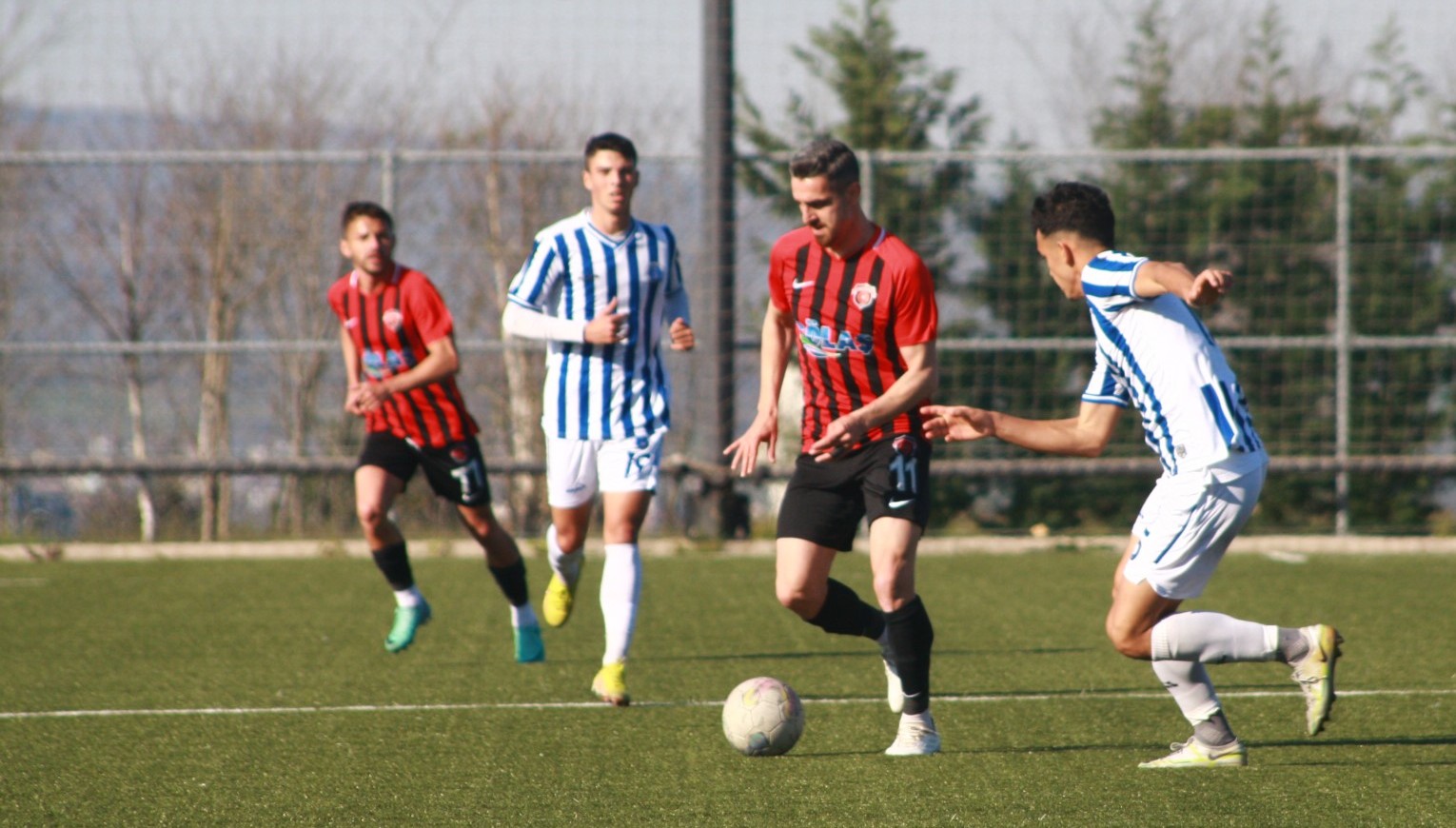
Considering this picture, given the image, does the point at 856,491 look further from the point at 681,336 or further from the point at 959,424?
the point at 681,336

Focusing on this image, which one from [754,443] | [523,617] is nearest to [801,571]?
[754,443]

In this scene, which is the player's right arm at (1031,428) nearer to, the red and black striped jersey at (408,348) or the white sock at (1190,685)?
the white sock at (1190,685)

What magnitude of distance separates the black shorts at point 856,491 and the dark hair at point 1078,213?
0.83 metres

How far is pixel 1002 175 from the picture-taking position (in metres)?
11.8

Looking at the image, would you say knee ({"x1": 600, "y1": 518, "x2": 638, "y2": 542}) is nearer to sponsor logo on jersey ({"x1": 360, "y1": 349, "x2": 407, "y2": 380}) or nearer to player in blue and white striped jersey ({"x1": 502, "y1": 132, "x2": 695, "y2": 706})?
player in blue and white striped jersey ({"x1": 502, "y1": 132, "x2": 695, "y2": 706})

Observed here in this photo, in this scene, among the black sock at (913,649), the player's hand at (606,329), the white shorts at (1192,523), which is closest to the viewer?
the white shorts at (1192,523)

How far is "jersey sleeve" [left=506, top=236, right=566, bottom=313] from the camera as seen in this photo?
613 cm

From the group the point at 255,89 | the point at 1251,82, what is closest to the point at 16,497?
the point at 255,89

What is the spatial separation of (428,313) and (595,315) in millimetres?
1102

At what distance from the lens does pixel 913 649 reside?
4805 millimetres

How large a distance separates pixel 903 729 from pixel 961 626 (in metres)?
2.94

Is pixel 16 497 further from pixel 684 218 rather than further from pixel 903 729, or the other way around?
pixel 903 729

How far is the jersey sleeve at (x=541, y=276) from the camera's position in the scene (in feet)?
Answer: 20.1

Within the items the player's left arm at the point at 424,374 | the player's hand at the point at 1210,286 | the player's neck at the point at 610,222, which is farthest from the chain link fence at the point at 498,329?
the player's hand at the point at 1210,286
